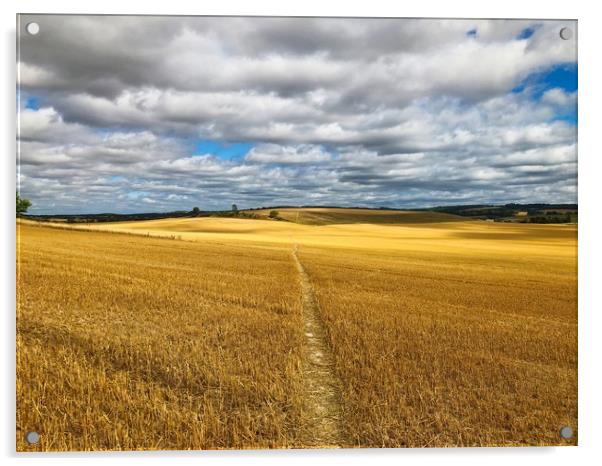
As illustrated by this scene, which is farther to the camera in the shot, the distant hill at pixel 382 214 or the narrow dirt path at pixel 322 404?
the distant hill at pixel 382 214

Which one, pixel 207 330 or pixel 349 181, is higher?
pixel 349 181

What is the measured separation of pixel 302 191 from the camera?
12.4 ft

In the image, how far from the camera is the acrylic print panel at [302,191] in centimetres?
303

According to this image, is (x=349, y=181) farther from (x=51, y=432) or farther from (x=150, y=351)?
(x=51, y=432)

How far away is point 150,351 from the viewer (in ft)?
10.7

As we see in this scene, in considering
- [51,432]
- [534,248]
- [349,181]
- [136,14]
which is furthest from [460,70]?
[51,432]

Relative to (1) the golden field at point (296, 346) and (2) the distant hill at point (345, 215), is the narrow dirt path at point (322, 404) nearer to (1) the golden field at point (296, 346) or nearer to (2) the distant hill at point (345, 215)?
(1) the golden field at point (296, 346)

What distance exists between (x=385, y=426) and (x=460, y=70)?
300 centimetres

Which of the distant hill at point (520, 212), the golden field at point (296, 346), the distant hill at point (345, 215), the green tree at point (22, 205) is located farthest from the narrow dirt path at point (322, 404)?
the green tree at point (22, 205)

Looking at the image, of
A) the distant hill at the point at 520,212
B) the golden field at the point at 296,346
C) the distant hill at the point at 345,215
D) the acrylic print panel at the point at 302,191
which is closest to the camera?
the golden field at the point at 296,346

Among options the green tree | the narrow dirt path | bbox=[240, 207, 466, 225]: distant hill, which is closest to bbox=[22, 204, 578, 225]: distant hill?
bbox=[240, 207, 466, 225]: distant hill
